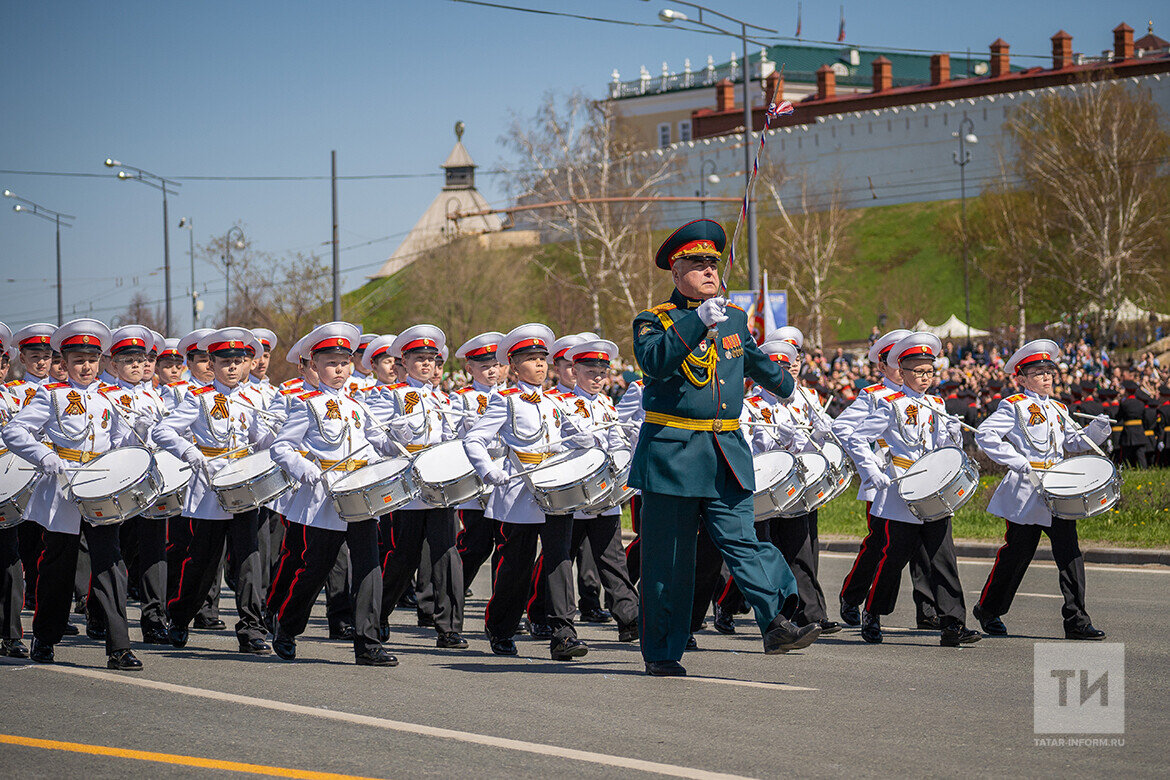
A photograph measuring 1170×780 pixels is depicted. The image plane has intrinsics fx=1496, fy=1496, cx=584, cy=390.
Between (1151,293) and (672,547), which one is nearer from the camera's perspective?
(672,547)

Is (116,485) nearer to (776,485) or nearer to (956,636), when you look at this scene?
(776,485)

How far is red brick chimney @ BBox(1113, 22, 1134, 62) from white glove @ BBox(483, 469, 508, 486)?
78.1m

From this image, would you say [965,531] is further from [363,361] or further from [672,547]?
[672,547]

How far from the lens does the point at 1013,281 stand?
200 ft

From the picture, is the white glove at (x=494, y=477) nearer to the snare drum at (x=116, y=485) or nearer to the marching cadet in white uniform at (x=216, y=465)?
the marching cadet in white uniform at (x=216, y=465)

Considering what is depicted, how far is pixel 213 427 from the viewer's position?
1008 cm

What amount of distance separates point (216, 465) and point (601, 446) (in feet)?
8.40

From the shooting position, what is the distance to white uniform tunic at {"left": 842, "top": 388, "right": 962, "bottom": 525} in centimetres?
944

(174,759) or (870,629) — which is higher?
(174,759)

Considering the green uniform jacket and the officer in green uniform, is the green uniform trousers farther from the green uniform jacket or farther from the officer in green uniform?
the green uniform jacket

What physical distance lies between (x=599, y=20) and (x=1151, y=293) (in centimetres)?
3888

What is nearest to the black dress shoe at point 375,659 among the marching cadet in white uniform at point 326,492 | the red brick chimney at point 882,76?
the marching cadet in white uniform at point 326,492

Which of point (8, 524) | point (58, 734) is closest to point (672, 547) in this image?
point (58, 734)

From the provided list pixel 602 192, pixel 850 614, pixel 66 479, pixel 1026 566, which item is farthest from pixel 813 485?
pixel 602 192
